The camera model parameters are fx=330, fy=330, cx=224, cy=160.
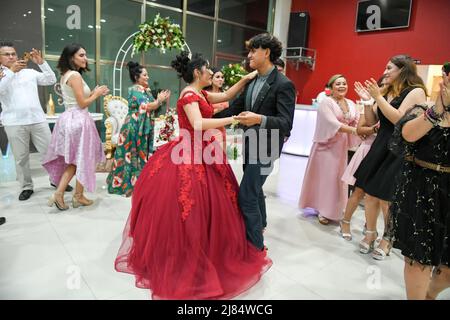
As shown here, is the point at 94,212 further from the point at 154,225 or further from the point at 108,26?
the point at 108,26

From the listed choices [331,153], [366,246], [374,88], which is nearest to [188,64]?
[374,88]

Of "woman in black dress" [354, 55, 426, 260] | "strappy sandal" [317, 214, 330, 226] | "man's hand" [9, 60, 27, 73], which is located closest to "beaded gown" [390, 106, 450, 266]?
"woman in black dress" [354, 55, 426, 260]

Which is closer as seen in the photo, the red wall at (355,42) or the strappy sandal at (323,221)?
the strappy sandal at (323,221)

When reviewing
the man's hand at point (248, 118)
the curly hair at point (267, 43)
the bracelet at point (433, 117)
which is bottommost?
the man's hand at point (248, 118)

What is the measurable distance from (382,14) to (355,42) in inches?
29.9

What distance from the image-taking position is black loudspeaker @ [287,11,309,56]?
8227 millimetres

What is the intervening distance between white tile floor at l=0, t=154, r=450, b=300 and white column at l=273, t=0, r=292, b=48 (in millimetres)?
6358

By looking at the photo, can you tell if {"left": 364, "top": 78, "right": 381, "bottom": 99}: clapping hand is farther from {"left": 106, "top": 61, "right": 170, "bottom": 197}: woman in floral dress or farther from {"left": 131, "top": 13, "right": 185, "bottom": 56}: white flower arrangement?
{"left": 131, "top": 13, "right": 185, "bottom": 56}: white flower arrangement

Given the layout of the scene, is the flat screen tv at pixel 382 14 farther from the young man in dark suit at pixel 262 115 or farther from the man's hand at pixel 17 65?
the man's hand at pixel 17 65

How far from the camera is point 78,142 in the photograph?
10.6 ft

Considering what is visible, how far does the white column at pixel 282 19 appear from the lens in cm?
863

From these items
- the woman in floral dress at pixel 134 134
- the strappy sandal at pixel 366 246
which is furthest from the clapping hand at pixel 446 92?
the woman in floral dress at pixel 134 134

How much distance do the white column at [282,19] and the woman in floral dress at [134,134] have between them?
5.81m

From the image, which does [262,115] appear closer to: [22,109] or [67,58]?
[67,58]
